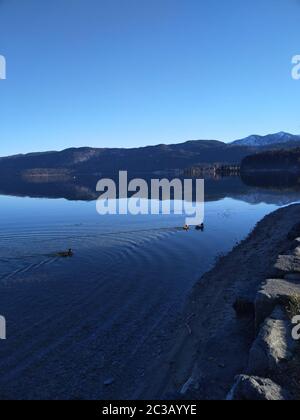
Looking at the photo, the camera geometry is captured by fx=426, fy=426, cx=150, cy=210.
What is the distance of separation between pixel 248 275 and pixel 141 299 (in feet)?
18.3

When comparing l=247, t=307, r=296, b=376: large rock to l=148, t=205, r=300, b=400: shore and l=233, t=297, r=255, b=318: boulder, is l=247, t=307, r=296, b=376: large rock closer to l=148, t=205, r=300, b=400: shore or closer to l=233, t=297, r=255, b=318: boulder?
l=148, t=205, r=300, b=400: shore

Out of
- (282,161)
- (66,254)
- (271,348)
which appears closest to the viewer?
(271,348)

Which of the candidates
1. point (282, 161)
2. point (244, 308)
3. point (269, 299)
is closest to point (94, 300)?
point (244, 308)

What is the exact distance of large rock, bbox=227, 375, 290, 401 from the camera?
850cm

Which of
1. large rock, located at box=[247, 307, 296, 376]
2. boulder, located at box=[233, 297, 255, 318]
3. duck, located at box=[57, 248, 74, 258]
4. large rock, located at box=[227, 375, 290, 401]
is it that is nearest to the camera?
large rock, located at box=[227, 375, 290, 401]

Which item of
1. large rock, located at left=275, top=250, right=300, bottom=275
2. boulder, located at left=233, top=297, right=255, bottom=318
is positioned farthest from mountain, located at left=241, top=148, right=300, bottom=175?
boulder, located at left=233, top=297, right=255, bottom=318

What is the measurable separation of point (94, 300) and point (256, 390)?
13.5m

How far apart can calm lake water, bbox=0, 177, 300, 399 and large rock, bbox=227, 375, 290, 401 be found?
14.7 feet

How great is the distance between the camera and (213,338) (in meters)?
14.2

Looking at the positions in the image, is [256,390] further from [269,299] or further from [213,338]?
[213,338]

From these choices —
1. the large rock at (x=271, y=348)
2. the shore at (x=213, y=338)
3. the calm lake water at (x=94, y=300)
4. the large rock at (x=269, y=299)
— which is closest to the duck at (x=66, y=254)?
the calm lake water at (x=94, y=300)

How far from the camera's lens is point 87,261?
2936 cm

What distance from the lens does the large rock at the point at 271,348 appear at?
9844 millimetres

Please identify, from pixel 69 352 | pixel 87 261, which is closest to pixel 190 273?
pixel 87 261
